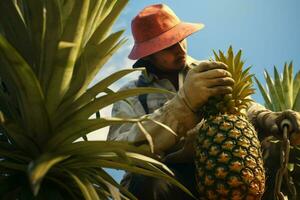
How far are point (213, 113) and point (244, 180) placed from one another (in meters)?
0.43

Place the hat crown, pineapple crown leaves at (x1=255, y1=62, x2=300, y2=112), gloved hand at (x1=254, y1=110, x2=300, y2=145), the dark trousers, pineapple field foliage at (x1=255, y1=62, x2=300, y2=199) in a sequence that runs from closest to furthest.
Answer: the dark trousers, gloved hand at (x1=254, y1=110, x2=300, y2=145), the hat crown, pineapple field foliage at (x1=255, y1=62, x2=300, y2=199), pineapple crown leaves at (x1=255, y1=62, x2=300, y2=112)

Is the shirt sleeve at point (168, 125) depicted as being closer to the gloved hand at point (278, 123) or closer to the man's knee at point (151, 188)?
the man's knee at point (151, 188)

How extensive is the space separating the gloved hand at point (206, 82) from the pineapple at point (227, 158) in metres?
0.06

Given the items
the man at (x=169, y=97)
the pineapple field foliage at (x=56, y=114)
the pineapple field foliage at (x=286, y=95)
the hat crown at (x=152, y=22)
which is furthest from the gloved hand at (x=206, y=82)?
the pineapple field foliage at (x=286, y=95)

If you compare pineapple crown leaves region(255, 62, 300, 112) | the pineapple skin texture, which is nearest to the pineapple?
the pineapple skin texture

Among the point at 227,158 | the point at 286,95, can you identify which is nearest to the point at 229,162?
the point at 227,158

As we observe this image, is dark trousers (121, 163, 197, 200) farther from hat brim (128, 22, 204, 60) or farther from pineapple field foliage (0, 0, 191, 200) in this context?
hat brim (128, 22, 204, 60)

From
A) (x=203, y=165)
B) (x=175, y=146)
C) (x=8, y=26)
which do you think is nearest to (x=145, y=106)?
(x=175, y=146)

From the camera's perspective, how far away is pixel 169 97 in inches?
142

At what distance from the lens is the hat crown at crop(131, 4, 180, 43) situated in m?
3.68

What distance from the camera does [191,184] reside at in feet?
10.0

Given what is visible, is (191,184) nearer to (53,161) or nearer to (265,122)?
(265,122)

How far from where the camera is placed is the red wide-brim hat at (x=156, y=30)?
3548 mm

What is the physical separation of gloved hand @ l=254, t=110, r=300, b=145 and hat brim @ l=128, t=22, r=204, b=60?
2.26 feet
